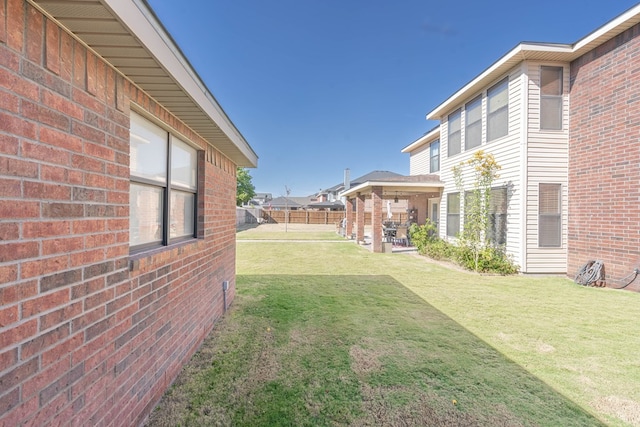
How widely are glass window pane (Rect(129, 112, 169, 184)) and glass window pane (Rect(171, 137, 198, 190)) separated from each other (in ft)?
0.61

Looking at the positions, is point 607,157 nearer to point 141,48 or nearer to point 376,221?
point 376,221

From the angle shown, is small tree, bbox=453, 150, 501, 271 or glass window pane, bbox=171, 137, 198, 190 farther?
small tree, bbox=453, 150, 501, 271

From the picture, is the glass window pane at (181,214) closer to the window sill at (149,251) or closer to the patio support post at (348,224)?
the window sill at (149,251)

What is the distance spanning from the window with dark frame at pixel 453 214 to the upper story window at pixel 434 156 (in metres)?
2.45

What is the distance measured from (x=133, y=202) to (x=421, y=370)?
3.24 m

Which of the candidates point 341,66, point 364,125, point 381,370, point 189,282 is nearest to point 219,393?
point 189,282

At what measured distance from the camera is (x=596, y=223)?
668 centimetres

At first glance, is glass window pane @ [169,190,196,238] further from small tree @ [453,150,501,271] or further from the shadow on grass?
small tree @ [453,150,501,271]

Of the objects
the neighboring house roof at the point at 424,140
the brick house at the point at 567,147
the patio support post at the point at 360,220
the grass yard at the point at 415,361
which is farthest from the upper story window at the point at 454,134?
the grass yard at the point at 415,361

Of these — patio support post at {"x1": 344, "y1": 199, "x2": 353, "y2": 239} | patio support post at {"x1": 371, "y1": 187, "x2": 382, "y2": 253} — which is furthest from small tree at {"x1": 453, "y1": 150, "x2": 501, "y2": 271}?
patio support post at {"x1": 344, "y1": 199, "x2": 353, "y2": 239}

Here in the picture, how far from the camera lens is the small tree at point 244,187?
1233 inches

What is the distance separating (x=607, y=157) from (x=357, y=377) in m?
7.99

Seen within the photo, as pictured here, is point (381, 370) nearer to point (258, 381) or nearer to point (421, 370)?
point (421, 370)

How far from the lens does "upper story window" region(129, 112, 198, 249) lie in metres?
2.31
